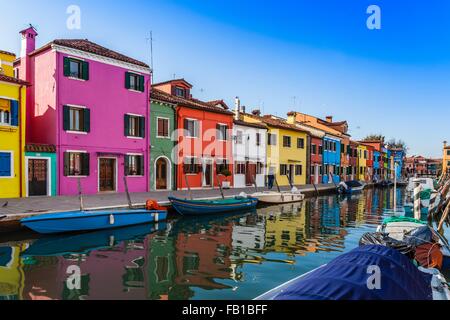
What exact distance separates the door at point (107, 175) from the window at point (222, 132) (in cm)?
1033

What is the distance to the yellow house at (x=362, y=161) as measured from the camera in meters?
55.5

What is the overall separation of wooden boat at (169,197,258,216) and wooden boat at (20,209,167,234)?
8.00ft

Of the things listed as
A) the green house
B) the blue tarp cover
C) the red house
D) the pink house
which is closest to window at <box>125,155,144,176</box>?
the pink house

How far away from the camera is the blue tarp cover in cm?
386

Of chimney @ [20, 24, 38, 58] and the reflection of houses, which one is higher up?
chimney @ [20, 24, 38, 58]

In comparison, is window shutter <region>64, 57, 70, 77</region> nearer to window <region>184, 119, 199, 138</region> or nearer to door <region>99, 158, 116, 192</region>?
door <region>99, 158, 116, 192</region>

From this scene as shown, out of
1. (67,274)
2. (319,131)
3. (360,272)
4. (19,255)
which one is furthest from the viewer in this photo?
(319,131)

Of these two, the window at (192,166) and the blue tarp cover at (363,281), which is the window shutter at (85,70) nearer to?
the window at (192,166)

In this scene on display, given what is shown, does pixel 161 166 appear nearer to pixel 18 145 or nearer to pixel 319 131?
pixel 18 145

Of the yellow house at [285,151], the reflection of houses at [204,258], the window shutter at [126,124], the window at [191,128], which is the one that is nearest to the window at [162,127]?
the window at [191,128]

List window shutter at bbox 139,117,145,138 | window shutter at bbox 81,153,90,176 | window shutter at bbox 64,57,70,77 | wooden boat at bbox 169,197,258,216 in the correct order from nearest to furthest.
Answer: wooden boat at bbox 169,197,258,216 < window shutter at bbox 64,57,70,77 < window shutter at bbox 81,153,90,176 < window shutter at bbox 139,117,145,138
